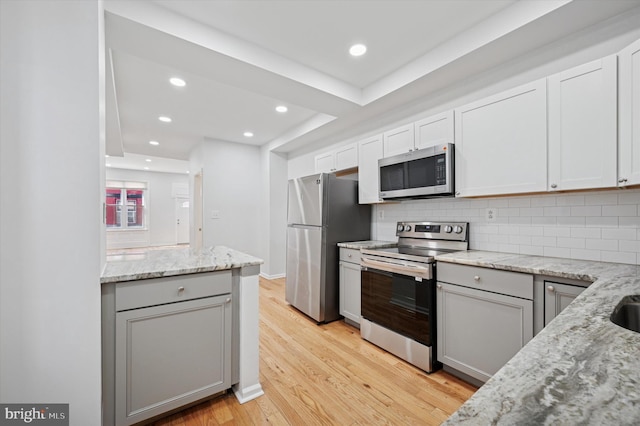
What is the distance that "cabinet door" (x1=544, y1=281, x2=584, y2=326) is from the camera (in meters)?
1.52

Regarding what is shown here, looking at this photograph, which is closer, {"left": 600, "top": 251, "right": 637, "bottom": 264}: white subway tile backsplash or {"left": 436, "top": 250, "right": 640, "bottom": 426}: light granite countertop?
{"left": 436, "top": 250, "right": 640, "bottom": 426}: light granite countertop

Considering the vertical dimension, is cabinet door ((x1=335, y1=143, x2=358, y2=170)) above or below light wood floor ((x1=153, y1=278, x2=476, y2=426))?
above

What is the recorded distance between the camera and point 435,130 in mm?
2510

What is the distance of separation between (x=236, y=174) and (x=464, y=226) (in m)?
4.15

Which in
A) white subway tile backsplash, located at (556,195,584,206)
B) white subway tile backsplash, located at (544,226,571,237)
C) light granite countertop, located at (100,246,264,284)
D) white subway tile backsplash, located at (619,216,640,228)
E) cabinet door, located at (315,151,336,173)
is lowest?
light granite countertop, located at (100,246,264,284)

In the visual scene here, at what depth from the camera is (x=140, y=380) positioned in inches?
60.4

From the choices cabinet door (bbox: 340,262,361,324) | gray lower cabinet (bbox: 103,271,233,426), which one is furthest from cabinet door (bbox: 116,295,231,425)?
cabinet door (bbox: 340,262,361,324)

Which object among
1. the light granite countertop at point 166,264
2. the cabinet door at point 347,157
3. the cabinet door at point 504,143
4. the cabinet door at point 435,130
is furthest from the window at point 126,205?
the cabinet door at point 504,143

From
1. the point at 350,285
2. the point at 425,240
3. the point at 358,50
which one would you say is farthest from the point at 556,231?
the point at 358,50

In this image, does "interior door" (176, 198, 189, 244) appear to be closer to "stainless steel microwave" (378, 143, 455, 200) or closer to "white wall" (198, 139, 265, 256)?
"white wall" (198, 139, 265, 256)

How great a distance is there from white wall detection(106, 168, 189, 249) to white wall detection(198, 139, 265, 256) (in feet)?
16.0

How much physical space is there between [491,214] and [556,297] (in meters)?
0.96

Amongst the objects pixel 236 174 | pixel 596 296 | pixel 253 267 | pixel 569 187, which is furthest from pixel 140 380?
pixel 236 174

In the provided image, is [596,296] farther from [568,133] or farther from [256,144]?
[256,144]
